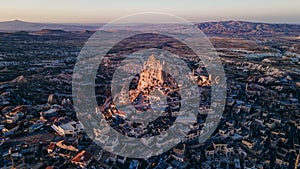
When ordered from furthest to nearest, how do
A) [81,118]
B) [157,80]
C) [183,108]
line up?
1. [157,80]
2. [183,108]
3. [81,118]

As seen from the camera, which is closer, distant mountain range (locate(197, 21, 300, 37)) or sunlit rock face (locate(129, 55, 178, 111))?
sunlit rock face (locate(129, 55, 178, 111))

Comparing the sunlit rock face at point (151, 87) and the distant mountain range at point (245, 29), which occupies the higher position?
the distant mountain range at point (245, 29)

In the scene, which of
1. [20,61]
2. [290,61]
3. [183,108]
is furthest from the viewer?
[290,61]

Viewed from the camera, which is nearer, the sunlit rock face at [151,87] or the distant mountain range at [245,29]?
the sunlit rock face at [151,87]

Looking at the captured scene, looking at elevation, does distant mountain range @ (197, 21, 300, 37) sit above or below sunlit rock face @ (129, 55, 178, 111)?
above

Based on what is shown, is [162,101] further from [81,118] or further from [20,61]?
[20,61]

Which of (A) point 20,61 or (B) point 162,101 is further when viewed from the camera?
(A) point 20,61

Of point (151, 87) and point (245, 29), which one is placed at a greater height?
point (245, 29)

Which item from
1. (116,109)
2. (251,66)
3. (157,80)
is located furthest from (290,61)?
(116,109)

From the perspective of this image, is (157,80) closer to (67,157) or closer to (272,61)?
(67,157)

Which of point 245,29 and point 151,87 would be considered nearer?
point 151,87

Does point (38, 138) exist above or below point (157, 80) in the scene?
below
